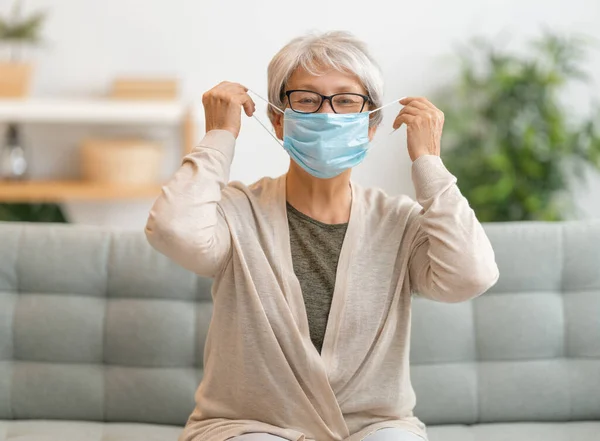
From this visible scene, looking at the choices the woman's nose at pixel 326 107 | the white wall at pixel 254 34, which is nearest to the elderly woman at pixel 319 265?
the woman's nose at pixel 326 107

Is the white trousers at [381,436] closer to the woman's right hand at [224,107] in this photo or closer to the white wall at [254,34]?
the woman's right hand at [224,107]

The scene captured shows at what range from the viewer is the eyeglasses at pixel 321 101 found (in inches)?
65.8

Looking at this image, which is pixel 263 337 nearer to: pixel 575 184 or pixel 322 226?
pixel 322 226

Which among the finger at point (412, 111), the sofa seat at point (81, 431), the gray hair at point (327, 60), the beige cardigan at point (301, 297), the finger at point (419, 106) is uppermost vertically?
the gray hair at point (327, 60)

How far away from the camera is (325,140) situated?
1653 mm

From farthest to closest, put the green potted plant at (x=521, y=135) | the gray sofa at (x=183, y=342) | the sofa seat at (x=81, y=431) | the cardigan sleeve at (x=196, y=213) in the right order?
the green potted plant at (x=521, y=135) → the gray sofa at (x=183, y=342) → the sofa seat at (x=81, y=431) → the cardigan sleeve at (x=196, y=213)

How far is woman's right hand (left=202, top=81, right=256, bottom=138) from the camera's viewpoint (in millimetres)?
1684

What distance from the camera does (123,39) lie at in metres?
3.72

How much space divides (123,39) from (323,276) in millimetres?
2396

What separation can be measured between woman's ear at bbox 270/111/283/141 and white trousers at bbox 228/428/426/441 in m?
0.63

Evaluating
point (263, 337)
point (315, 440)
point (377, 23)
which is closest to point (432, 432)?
point (315, 440)

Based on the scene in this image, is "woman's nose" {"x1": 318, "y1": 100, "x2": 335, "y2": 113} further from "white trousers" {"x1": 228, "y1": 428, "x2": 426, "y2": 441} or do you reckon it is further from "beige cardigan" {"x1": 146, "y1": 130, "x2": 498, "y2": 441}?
"white trousers" {"x1": 228, "y1": 428, "x2": 426, "y2": 441}

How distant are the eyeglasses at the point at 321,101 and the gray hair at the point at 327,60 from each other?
26 mm

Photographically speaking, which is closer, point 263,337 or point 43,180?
point 263,337
